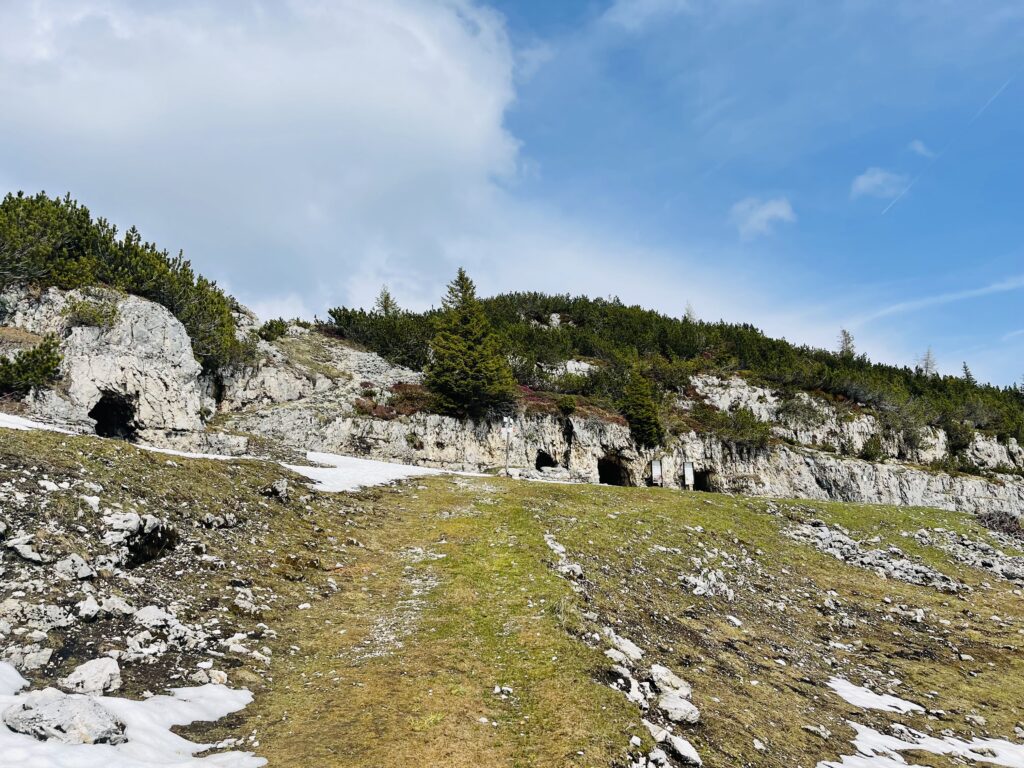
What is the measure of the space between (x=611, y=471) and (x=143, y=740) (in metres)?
51.8

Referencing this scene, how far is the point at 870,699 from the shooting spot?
11.3 meters

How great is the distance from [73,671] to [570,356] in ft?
212

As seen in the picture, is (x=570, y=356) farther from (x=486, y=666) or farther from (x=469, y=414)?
(x=486, y=666)

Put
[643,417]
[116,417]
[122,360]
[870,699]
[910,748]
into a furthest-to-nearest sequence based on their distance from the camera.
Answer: [643,417] < [116,417] < [122,360] < [870,699] < [910,748]

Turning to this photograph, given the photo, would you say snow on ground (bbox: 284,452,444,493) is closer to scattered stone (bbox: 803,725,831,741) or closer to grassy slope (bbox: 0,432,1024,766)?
grassy slope (bbox: 0,432,1024,766)

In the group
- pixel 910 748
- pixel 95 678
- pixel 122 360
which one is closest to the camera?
pixel 95 678

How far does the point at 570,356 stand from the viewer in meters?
69.9

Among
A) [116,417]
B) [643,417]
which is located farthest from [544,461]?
[116,417]

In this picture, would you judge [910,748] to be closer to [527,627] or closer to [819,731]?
[819,731]

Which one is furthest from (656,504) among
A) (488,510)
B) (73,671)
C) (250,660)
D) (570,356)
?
(570,356)

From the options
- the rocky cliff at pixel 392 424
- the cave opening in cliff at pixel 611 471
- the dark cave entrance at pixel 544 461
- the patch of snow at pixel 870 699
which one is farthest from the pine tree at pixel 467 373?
the patch of snow at pixel 870 699

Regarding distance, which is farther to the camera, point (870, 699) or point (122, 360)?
point (122, 360)

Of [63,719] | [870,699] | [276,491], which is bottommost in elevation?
[870,699]

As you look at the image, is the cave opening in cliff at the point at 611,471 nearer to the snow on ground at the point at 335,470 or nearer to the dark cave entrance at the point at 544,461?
the dark cave entrance at the point at 544,461
